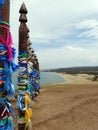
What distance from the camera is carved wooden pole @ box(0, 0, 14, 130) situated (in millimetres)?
3297

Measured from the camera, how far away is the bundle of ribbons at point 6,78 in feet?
10.8

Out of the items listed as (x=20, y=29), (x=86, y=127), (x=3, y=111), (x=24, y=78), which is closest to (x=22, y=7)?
(x=20, y=29)

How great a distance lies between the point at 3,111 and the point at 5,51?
2.38 ft

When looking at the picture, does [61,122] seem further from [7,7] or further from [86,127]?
[7,7]

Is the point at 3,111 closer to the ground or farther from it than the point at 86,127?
farther from it

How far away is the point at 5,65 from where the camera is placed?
3324 mm

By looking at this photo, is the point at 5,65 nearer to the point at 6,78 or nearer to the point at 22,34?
the point at 6,78

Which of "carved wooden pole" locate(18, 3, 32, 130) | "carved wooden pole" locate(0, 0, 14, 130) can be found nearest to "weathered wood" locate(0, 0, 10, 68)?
"carved wooden pole" locate(0, 0, 14, 130)

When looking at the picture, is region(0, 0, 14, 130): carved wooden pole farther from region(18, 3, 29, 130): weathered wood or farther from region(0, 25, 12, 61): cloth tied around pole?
region(18, 3, 29, 130): weathered wood

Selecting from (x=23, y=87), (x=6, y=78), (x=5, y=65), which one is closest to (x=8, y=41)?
(x=5, y=65)

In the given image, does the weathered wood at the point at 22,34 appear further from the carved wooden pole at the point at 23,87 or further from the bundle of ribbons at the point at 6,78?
the bundle of ribbons at the point at 6,78

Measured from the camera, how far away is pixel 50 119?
461 inches

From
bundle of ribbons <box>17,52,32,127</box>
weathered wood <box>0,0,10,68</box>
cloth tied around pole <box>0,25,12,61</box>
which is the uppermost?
weathered wood <box>0,0,10,68</box>

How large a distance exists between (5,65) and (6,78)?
6.2 inches
